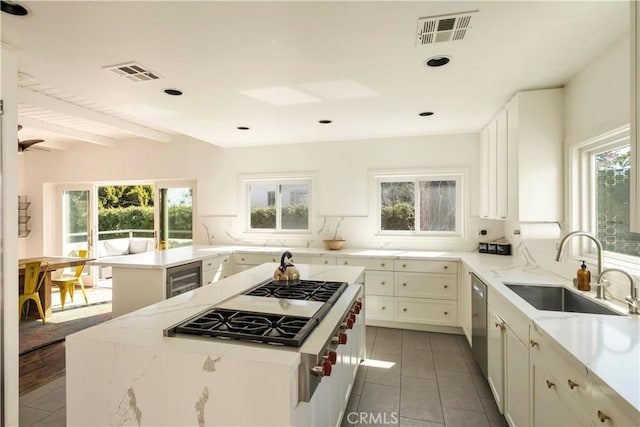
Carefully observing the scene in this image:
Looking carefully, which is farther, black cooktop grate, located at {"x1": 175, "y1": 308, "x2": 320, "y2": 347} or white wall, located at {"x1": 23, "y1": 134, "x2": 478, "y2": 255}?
white wall, located at {"x1": 23, "y1": 134, "x2": 478, "y2": 255}

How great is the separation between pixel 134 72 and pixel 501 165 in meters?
3.30

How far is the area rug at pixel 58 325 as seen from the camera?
341cm

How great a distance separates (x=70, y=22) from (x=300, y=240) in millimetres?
3495

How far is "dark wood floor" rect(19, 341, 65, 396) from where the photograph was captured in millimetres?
2619

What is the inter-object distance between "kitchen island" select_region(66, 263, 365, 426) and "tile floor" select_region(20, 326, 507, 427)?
114 centimetres

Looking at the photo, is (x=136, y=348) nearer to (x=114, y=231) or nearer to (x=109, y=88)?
(x=109, y=88)

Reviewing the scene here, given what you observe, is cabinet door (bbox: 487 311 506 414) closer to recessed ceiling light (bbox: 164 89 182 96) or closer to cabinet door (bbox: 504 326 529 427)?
cabinet door (bbox: 504 326 529 427)

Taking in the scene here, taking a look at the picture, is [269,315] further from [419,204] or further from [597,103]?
[419,204]

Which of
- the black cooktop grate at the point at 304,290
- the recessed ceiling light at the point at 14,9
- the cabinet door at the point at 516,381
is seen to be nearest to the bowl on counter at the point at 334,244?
the black cooktop grate at the point at 304,290

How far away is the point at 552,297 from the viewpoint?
2172 millimetres

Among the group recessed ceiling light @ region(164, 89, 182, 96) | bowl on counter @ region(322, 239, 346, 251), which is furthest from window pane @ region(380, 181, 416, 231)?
recessed ceiling light @ region(164, 89, 182, 96)

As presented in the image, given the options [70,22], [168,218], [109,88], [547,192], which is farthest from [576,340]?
[168,218]

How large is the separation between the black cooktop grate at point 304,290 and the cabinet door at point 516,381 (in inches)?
41.2

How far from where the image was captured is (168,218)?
17.7ft
